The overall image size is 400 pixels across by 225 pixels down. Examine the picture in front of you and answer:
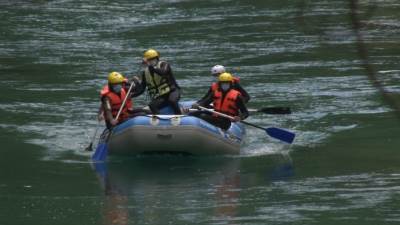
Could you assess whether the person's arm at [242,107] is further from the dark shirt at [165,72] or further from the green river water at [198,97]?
the dark shirt at [165,72]

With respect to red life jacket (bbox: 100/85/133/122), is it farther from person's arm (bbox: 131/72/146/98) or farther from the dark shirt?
the dark shirt

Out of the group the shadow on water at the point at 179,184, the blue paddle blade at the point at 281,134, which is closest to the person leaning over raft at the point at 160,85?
the shadow on water at the point at 179,184

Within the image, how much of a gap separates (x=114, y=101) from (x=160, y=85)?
780mm

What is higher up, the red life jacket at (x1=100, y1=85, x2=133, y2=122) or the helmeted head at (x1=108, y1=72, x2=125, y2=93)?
the helmeted head at (x1=108, y1=72, x2=125, y2=93)

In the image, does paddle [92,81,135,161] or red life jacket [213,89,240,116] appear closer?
paddle [92,81,135,161]

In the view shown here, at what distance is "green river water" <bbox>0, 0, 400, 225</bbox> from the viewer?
11055 mm

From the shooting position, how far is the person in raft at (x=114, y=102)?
14.8 metres

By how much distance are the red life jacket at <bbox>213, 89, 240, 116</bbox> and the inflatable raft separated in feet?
2.16

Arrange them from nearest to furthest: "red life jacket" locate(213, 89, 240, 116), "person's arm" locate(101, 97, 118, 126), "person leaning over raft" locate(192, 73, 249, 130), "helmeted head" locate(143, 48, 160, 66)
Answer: "person's arm" locate(101, 97, 118, 126) → "helmeted head" locate(143, 48, 160, 66) → "person leaning over raft" locate(192, 73, 249, 130) → "red life jacket" locate(213, 89, 240, 116)

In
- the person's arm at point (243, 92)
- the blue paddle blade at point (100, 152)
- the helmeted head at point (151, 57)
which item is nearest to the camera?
the blue paddle blade at point (100, 152)

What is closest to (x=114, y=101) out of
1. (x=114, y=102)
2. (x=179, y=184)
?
(x=114, y=102)

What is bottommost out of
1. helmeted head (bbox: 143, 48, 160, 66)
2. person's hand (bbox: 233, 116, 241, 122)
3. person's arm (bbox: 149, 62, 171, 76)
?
person's hand (bbox: 233, 116, 241, 122)

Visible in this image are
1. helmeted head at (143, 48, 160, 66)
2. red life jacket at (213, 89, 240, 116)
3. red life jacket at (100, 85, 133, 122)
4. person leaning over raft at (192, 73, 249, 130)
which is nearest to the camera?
red life jacket at (100, 85, 133, 122)

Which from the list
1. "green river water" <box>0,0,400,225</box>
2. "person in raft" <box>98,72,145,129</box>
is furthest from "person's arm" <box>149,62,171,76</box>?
"green river water" <box>0,0,400,225</box>
